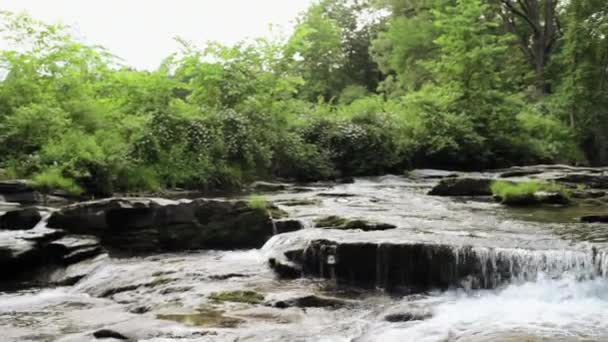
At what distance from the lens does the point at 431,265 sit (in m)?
7.61

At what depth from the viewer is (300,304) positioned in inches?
270

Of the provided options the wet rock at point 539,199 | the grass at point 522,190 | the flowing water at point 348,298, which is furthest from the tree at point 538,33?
the flowing water at point 348,298

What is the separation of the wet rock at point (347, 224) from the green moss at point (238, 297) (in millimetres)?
2744

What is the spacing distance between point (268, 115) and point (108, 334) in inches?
588

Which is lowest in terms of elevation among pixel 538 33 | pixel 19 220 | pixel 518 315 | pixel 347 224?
pixel 518 315

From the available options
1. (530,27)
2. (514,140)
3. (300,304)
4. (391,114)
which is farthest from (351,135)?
(530,27)

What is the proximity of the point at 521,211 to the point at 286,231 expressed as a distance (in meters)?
4.51

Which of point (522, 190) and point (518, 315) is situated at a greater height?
point (522, 190)

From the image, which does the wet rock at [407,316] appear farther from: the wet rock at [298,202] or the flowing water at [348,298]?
the wet rock at [298,202]

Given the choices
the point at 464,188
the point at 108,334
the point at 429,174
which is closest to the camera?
the point at 108,334

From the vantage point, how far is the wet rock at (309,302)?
22.4 ft

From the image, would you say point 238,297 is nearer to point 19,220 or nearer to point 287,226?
point 287,226

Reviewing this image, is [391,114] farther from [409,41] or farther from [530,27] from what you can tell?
[530,27]

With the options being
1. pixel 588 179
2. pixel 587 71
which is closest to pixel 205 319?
pixel 588 179
